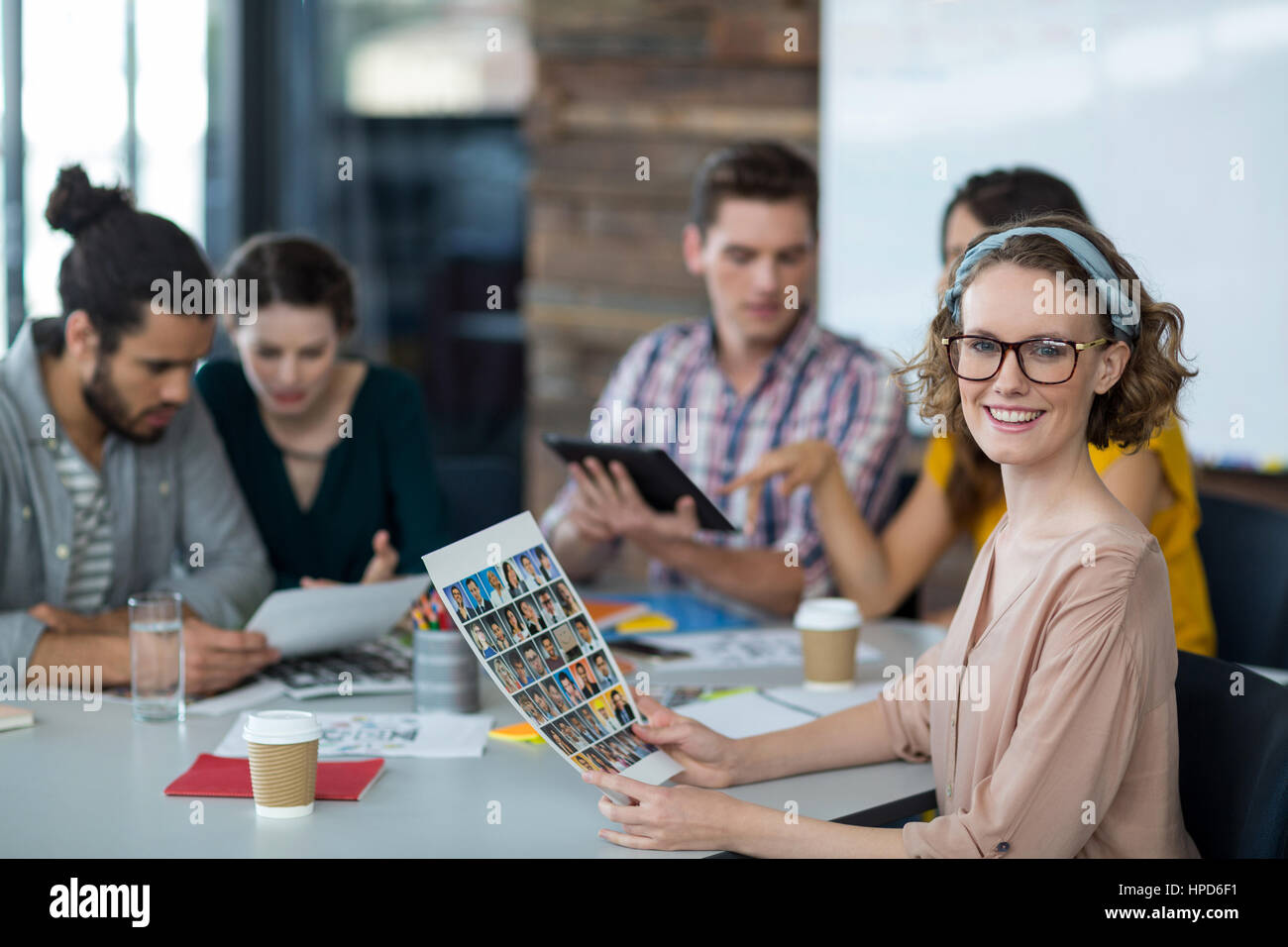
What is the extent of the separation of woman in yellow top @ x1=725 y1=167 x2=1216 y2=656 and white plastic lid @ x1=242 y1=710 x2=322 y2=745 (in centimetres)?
93

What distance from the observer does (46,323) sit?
2.09 metres

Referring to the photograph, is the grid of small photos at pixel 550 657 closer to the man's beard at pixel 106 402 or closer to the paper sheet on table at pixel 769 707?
the paper sheet on table at pixel 769 707

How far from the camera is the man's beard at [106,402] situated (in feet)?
6.73

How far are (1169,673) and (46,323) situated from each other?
5.63ft

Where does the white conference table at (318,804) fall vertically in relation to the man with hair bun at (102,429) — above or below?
below

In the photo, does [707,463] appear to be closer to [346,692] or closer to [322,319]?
[322,319]

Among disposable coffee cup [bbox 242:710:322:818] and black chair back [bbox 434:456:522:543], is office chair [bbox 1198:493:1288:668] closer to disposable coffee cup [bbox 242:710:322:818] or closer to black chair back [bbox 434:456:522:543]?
black chair back [bbox 434:456:522:543]

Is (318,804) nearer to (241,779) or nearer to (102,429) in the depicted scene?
(241,779)

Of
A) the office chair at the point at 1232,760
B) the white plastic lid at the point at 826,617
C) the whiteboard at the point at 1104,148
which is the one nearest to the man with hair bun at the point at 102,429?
the white plastic lid at the point at 826,617

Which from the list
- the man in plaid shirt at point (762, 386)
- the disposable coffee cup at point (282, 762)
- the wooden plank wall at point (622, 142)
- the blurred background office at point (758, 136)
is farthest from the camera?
the wooden plank wall at point (622, 142)

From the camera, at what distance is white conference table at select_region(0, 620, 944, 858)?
1321mm

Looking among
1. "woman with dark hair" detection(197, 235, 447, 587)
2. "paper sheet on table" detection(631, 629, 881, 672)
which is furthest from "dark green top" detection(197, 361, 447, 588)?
"paper sheet on table" detection(631, 629, 881, 672)

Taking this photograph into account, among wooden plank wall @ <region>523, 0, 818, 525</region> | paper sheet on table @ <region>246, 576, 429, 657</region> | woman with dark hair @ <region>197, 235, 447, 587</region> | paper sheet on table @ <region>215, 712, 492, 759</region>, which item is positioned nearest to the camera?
paper sheet on table @ <region>215, 712, 492, 759</region>
